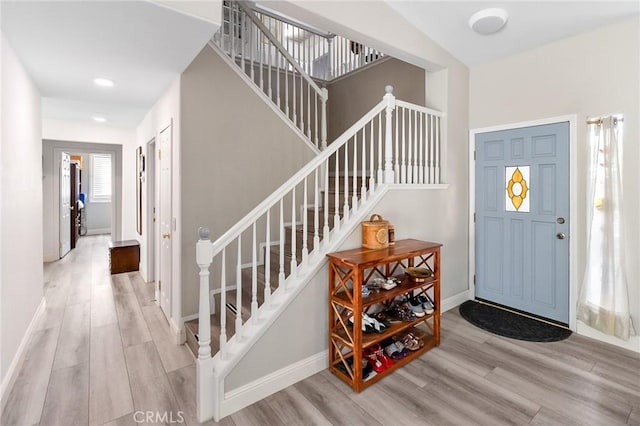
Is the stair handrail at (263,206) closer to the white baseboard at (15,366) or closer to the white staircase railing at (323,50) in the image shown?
the white baseboard at (15,366)

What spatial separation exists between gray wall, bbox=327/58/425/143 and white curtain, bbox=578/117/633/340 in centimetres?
197

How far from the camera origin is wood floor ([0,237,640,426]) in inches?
77.5

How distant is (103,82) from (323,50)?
3627mm

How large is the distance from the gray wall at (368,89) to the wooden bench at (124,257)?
362 centimetres

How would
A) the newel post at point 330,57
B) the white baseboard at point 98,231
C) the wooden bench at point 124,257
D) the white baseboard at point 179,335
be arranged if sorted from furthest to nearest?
the white baseboard at point 98,231 → the newel post at point 330,57 → the wooden bench at point 124,257 → the white baseboard at point 179,335

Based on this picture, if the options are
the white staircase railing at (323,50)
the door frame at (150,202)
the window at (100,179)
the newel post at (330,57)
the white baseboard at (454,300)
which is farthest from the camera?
the window at (100,179)

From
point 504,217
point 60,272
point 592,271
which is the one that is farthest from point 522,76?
point 60,272

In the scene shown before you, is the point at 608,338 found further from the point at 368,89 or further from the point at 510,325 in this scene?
the point at 368,89

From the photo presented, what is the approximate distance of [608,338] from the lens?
2.85 meters

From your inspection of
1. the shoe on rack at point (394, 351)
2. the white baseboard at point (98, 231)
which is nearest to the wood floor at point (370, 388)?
the shoe on rack at point (394, 351)

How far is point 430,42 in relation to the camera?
3.31 meters

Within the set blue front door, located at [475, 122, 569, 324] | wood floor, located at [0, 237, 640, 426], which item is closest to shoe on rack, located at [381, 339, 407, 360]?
wood floor, located at [0, 237, 640, 426]

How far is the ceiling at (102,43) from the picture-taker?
71.9 inches

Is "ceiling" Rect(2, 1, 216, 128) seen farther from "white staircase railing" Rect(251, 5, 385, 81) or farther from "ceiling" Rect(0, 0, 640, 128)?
"white staircase railing" Rect(251, 5, 385, 81)
